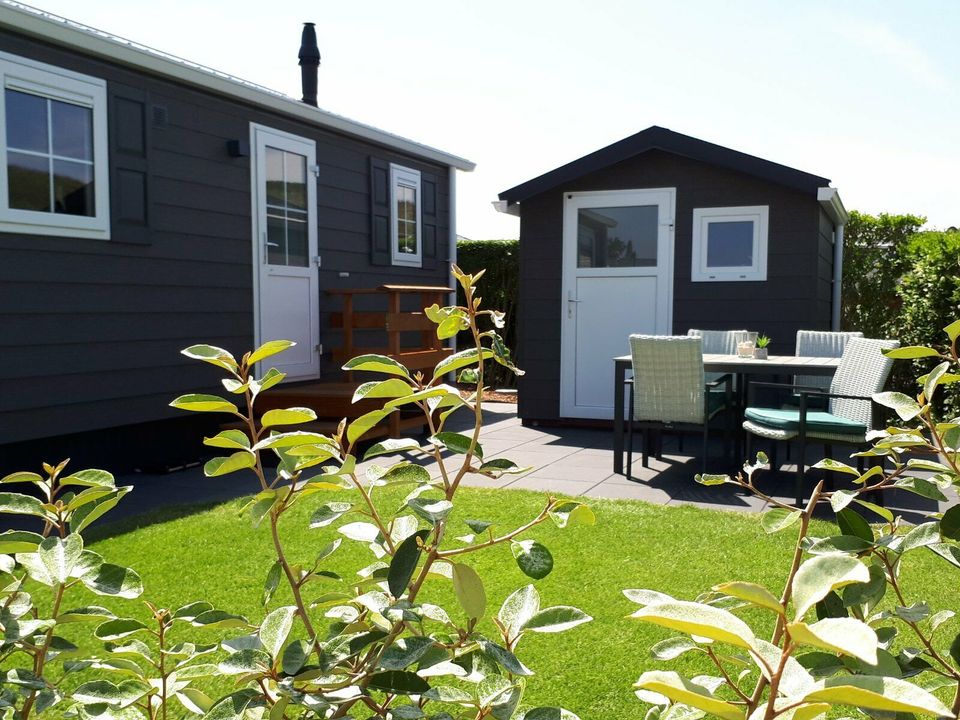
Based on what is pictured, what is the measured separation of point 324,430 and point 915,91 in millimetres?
7583

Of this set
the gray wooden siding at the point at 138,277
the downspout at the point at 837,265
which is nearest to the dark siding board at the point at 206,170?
the gray wooden siding at the point at 138,277

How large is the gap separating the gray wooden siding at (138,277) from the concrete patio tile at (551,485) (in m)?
2.92

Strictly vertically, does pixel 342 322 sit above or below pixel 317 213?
below

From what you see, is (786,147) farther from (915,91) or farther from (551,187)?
(551,187)

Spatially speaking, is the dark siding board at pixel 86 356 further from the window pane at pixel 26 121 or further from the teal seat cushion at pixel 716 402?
the teal seat cushion at pixel 716 402

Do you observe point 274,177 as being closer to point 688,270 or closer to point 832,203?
point 688,270

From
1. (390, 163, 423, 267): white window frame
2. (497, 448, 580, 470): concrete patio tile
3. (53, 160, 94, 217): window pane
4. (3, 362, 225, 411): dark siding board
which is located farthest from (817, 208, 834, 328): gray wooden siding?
(53, 160, 94, 217): window pane

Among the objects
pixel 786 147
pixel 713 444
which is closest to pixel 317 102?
pixel 713 444

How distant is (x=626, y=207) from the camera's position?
831 cm

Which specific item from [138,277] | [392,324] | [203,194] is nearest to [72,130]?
[138,277]

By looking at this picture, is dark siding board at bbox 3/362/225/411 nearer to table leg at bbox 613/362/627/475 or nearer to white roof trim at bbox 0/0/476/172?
white roof trim at bbox 0/0/476/172

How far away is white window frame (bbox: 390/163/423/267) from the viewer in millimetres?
9695

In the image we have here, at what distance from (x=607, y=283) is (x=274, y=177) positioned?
10.8 feet

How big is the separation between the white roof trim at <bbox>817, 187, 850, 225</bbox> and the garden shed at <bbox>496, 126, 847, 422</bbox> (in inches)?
0.7
